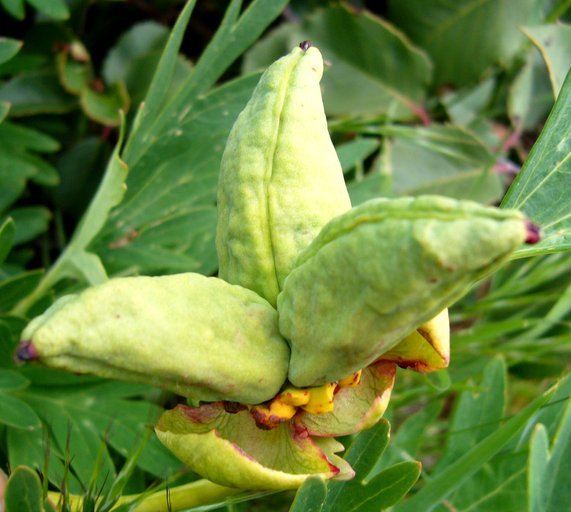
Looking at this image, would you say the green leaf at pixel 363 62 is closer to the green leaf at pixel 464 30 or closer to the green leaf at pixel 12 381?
the green leaf at pixel 464 30

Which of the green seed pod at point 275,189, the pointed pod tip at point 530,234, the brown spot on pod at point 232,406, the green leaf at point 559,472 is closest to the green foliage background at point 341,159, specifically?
the green leaf at point 559,472

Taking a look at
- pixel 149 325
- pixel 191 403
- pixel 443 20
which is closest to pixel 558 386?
pixel 191 403

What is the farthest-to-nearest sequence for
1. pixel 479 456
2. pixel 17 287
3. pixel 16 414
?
pixel 17 287 < pixel 16 414 < pixel 479 456

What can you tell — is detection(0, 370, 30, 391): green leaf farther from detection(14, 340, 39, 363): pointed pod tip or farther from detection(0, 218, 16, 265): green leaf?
detection(14, 340, 39, 363): pointed pod tip

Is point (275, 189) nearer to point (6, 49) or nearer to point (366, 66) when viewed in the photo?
point (6, 49)

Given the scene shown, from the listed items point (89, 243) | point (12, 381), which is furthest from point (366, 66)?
point (12, 381)
